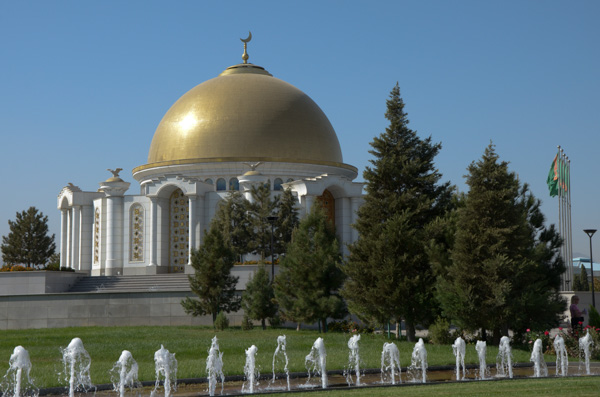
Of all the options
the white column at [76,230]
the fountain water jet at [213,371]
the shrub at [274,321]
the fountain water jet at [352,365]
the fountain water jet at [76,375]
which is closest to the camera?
the fountain water jet at [76,375]

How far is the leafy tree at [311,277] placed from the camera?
27.2m

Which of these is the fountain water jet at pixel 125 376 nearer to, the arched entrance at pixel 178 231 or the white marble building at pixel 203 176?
the white marble building at pixel 203 176

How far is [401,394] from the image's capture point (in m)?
12.4

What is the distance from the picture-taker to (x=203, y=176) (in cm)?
4972

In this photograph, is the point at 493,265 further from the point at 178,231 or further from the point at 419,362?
the point at 178,231

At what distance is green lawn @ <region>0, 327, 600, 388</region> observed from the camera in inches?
647

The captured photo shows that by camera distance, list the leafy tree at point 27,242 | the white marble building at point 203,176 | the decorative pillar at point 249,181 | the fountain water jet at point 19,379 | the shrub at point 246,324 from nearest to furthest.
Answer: the fountain water jet at point 19,379, the shrub at point 246,324, the decorative pillar at point 249,181, the white marble building at point 203,176, the leafy tree at point 27,242

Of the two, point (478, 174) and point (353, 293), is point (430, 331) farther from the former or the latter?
point (478, 174)

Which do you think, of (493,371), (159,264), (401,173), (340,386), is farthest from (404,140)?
(159,264)

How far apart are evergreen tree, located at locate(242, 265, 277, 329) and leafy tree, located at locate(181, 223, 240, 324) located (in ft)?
2.77

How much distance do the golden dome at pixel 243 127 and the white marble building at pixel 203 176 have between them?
7 cm

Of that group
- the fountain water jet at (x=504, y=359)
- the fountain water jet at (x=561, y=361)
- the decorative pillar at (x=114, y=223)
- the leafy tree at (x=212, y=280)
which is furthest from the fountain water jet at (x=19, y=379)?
the decorative pillar at (x=114, y=223)

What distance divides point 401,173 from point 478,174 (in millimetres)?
2983

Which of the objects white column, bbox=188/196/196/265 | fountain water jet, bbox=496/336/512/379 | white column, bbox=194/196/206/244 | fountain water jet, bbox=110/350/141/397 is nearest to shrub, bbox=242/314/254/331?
fountain water jet, bbox=496/336/512/379
